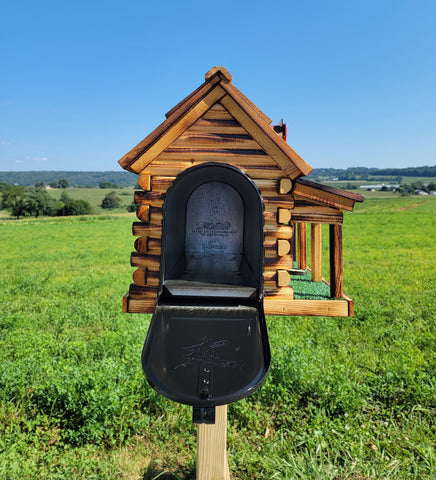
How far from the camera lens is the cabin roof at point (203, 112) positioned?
8.61 ft

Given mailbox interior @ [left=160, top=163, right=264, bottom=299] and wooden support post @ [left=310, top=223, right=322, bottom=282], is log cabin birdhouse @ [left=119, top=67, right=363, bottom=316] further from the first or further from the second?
wooden support post @ [left=310, top=223, right=322, bottom=282]

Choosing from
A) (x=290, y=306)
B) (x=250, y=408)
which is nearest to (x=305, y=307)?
(x=290, y=306)

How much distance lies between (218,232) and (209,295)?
0.74m

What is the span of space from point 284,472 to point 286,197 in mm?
2594

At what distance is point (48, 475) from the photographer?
3.32 metres

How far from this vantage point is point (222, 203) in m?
3.04

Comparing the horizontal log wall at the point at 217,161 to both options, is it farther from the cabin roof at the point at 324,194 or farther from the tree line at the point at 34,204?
the tree line at the point at 34,204

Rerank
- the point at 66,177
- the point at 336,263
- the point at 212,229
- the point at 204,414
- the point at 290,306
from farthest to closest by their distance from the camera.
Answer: the point at 66,177 < the point at 336,263 < the point at 212,229 < the point at 290,306 < the point at 204,414

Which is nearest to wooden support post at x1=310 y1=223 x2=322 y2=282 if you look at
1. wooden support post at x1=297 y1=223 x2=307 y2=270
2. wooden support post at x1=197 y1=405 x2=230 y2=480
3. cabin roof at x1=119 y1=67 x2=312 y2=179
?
wooden support post at x1=297 y1=223 x2=307 y2=270

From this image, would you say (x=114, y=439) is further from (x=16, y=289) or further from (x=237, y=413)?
(x=16, y=289)

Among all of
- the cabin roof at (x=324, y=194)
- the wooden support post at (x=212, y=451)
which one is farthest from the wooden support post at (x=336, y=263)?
the wooden support post at (x=212, y=451)

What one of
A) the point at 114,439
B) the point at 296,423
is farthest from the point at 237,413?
the point at 114,439

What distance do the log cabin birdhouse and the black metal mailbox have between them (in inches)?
0.5

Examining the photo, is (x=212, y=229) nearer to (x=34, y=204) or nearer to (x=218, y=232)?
(x=218, y=232)
